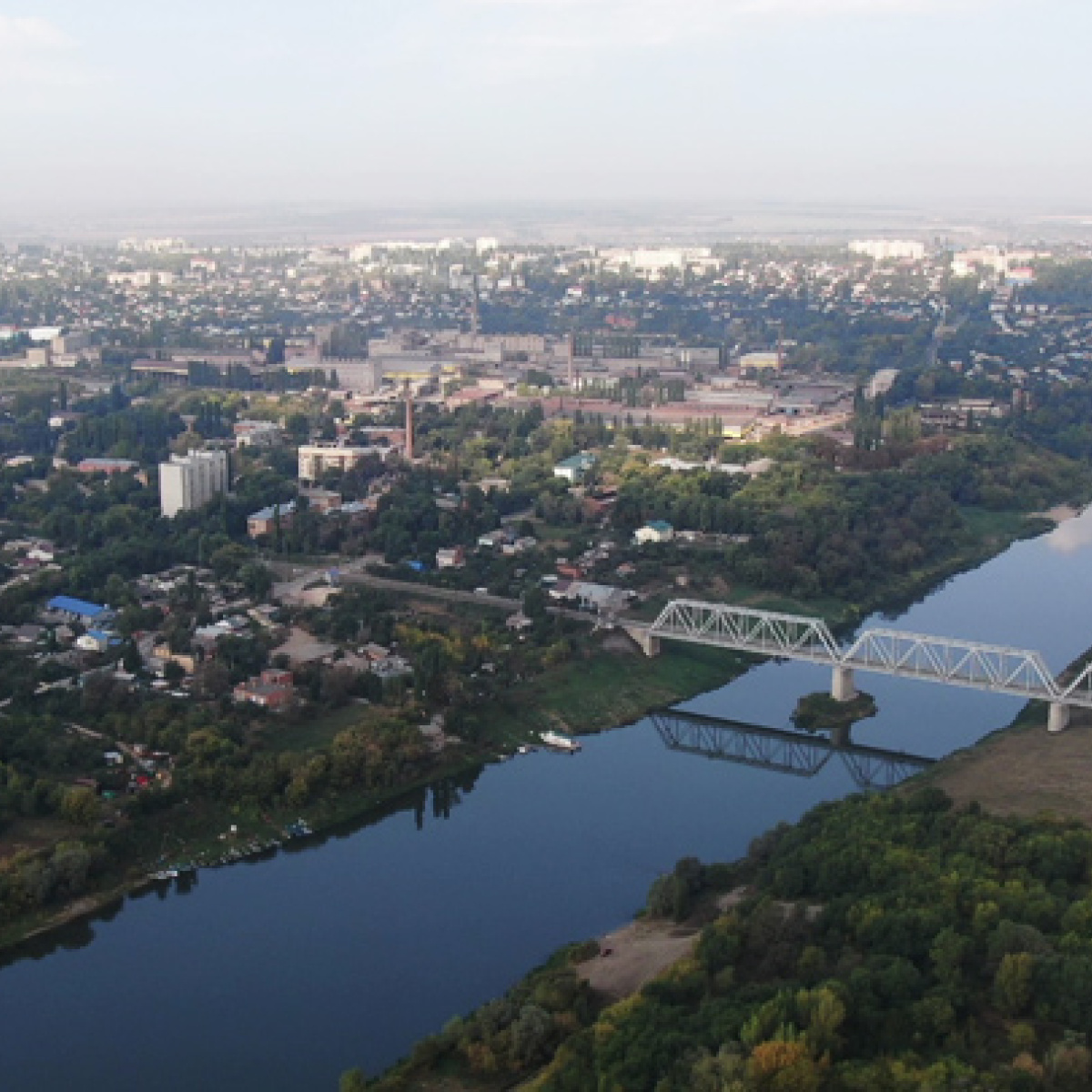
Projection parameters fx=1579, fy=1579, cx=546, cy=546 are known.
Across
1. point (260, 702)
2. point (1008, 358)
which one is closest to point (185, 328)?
point (1008, 358)

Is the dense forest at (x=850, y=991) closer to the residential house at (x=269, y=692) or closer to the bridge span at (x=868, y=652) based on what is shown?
the bridge span at (x=868, y=652)

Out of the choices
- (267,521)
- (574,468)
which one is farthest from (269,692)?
(574,468)

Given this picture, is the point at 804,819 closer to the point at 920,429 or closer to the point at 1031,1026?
the point at 1031,1026

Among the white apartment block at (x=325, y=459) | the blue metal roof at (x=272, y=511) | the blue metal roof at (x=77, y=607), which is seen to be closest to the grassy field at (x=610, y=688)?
the blue metal roof at (x=77, y=607)

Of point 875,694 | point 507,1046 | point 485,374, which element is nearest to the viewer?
point 507,1046

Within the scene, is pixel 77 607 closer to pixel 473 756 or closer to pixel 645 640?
pixel 473 756
